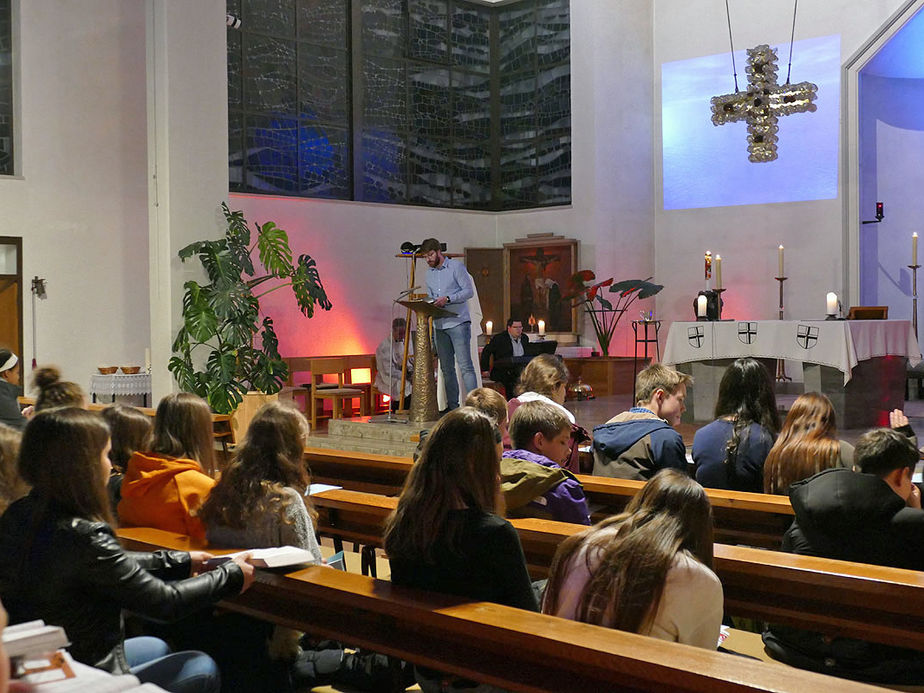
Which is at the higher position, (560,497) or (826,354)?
(826,354)

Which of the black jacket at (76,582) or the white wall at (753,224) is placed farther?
the white wall at (753,224)

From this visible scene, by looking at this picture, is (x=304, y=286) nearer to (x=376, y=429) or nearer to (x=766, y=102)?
(x=376, y=429)

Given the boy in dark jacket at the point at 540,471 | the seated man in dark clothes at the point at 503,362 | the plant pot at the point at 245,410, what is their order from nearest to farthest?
1. the boy in dark jacket at the point at 540,471
2. the plant pot at the point at 245,410
3. the seated man in dark clothes at the point at 503,362

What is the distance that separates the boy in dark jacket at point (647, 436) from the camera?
14.3 feet

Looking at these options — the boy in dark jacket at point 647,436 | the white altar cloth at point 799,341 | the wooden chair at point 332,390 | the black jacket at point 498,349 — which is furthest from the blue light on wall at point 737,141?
the boy in dark jacket at point 647,436

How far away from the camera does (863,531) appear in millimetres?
3172

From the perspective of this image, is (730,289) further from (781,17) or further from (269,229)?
(269,229)

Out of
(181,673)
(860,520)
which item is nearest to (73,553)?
(181,673)

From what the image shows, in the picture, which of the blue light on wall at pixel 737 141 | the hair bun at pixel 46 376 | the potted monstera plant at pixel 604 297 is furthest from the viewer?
the potted monstera plant at pixel 604 297

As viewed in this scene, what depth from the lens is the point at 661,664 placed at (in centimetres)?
199

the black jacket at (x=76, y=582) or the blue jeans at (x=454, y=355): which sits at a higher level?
the blue jeans at (x=454, y=355)

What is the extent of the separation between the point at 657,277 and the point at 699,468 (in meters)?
10.2

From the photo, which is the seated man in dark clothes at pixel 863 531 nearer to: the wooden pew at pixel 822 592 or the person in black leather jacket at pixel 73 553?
the wooden pew at pixel 822 592

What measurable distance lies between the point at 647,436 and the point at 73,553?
8.77ft
